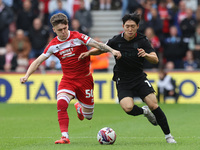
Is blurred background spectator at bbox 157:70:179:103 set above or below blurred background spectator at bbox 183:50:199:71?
below

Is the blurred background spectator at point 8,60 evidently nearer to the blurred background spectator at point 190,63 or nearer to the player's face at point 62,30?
the blurred background spectator at point 190,63

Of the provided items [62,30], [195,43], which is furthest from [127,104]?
[195,43]

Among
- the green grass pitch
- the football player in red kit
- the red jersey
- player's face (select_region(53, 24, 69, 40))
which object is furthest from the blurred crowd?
player's face (select_region(53, 24, 69, 40))

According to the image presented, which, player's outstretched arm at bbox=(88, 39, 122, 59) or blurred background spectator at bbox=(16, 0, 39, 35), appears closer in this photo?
player's outstretched arm at bbox=(88, 39, 122, 59)

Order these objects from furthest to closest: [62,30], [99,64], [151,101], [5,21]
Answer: [5,21]
[99,64]
[62,30]
[151,101]

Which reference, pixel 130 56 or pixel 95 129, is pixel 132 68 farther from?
pixel 95 129

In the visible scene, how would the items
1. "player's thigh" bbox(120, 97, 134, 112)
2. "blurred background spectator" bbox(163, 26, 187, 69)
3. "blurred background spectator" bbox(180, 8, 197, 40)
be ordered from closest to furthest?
"player's thigh" bbox(120, 97, 134, 112), "blurred background spectator" bbox(163, 26, 187, 69), "blurred background spectator" bbox(180, 8, 197, 40)

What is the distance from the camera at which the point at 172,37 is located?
66.4 ft

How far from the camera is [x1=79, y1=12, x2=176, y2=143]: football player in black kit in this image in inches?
367

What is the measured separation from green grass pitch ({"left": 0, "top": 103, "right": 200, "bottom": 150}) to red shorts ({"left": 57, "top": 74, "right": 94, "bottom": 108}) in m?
0.73

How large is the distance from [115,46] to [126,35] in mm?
300

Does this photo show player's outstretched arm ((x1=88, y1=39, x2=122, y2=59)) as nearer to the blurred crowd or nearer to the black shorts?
the black shorts

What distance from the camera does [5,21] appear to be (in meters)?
21.8

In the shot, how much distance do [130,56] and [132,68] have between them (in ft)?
0.73
